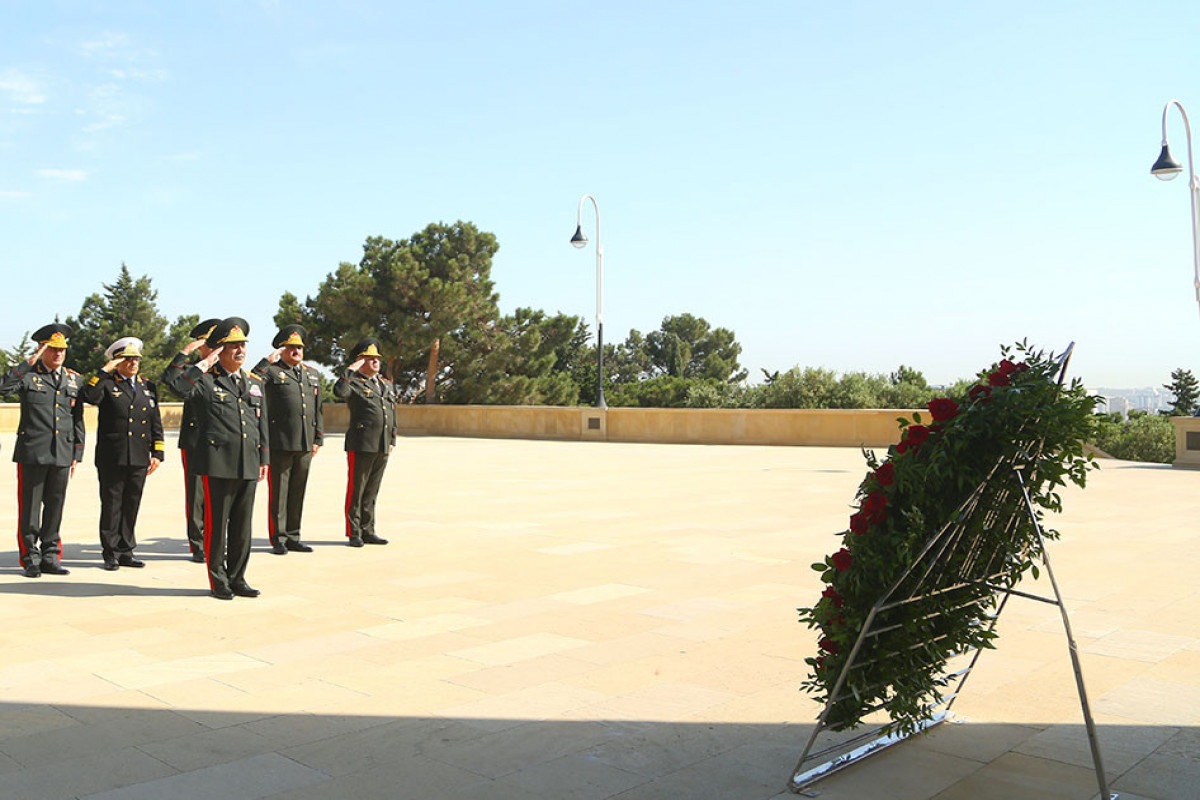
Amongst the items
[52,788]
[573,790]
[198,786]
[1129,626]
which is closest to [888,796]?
[573,790]

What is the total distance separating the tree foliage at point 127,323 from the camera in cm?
6309

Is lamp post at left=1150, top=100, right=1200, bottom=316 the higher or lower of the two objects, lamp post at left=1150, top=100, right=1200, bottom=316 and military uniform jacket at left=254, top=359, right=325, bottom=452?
the higher

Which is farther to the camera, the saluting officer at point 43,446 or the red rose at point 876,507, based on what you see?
the saluting officer at point 43,446

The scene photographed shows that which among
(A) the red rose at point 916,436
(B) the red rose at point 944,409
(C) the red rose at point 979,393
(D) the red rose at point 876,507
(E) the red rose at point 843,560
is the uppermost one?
(C) the red rose at point 979,393

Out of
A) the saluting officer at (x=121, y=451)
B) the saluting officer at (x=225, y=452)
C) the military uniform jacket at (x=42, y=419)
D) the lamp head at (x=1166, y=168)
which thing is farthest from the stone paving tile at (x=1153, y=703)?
the lamp head at (x=1166, y=168)

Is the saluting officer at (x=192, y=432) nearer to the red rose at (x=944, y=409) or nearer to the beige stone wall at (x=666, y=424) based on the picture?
the red rose at (x=944, y=409)

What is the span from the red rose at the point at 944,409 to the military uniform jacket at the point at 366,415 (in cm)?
709

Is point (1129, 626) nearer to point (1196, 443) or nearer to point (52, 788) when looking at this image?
point (52, 788)

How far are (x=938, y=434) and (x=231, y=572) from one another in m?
5.34

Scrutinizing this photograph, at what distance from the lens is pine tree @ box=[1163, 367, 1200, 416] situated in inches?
1988

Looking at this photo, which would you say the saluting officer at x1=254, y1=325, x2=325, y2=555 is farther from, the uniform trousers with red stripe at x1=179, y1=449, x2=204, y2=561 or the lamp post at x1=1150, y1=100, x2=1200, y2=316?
the lamp post at x1=1150, y1=100, x2=1200, y2=316

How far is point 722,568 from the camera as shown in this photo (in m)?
8.53

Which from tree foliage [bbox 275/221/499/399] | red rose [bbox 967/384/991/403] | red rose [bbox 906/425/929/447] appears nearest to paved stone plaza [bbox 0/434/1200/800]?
red rose [bbox 906/425/929/447]

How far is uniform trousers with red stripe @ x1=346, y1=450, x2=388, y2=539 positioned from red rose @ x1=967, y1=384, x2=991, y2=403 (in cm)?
694
